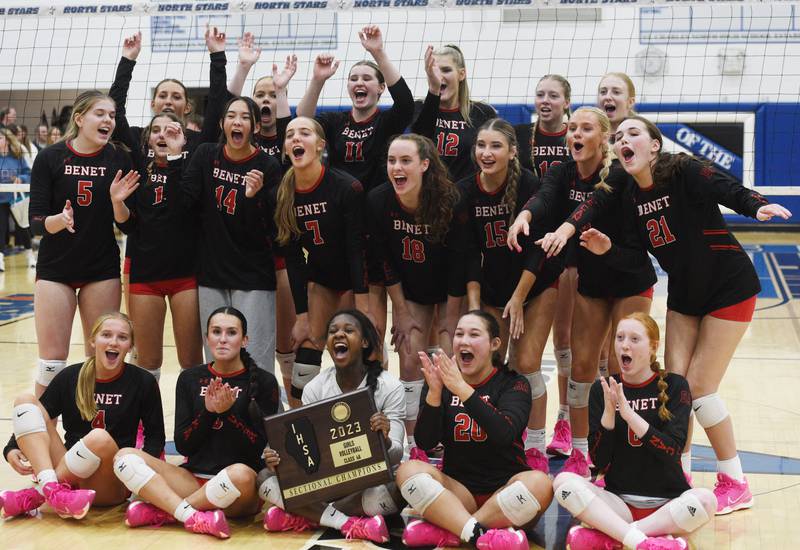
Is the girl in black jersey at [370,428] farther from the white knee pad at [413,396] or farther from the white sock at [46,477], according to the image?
the white sock at [46,477]

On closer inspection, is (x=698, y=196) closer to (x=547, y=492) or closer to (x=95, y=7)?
(x=547, y=492)

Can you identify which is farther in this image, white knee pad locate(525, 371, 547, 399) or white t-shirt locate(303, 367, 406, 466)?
white knee pad locate(525, 371, 547, 399)

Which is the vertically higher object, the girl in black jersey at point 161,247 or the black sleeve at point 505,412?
the girl in black jersey at point 161,247

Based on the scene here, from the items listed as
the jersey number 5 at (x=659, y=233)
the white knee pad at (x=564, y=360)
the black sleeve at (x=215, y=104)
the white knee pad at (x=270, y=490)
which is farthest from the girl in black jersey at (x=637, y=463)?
the black sleeve at (x=215, y=104)

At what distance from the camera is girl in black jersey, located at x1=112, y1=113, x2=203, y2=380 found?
569cm

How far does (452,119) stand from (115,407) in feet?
8.41

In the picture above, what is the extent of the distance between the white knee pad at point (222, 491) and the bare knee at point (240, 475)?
0.7 inches

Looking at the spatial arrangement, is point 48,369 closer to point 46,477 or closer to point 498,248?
point 46,477

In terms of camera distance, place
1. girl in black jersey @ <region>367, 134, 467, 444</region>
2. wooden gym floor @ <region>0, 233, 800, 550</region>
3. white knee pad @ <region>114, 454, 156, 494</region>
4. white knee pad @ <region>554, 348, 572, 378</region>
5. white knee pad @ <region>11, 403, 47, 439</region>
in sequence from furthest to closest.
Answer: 1. white knee pad @ <region>554, 348, 572, 378</region>
2. girl in black jersey @ <region>367, 134, 467, 444</region>
3. white knee pad @ <region>11, 403, 47, 439</region>
4. white knee pad @ <region>114, 454, 156, 494</region>
5. wooden gym floor @ <region>0, 233, 800, 550</region>

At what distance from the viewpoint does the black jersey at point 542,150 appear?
609 cm

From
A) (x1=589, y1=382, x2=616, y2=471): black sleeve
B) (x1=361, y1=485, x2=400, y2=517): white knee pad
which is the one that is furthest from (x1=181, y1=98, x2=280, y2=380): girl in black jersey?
(x1=589, y1=382, x2=616, y2=471): black sleeve

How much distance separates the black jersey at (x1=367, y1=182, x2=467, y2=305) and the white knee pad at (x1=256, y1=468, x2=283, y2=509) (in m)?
1.32

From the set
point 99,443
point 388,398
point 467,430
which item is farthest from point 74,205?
point 467,430

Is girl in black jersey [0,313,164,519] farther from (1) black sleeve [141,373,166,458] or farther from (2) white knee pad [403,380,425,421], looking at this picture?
(2) white knee pad [403,380,425,421]
